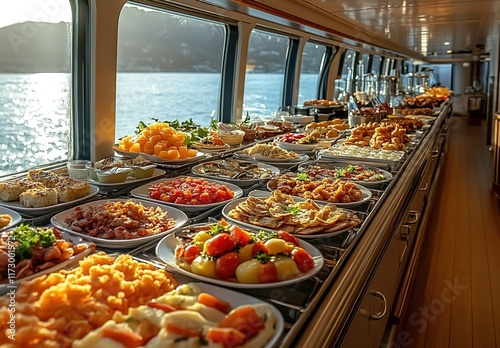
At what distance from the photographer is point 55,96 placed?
2.55m

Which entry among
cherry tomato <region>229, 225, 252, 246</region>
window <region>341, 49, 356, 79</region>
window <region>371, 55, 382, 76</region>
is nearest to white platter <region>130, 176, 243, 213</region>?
cherry tomato <region>229, 225, 252, 246</region>

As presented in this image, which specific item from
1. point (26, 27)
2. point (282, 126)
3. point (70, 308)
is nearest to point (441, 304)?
point (282, 126)

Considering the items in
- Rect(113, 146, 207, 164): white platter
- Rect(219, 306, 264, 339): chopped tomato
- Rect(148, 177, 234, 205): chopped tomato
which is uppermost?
Rect(113, 146, 207, 164): white platter

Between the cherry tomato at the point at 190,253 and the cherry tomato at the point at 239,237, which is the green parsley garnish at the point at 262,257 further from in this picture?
the cherry tomato at the point at 190,253

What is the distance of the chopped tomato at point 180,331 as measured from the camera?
84 cm

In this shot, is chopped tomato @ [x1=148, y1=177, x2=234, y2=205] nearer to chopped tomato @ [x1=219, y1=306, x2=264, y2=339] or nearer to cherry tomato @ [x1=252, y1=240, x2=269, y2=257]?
cherry tomato @ [x1=252, y1=240, x2=269, y2=257]

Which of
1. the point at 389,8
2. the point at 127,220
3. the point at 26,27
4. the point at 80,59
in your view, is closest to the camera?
the point at 127,220

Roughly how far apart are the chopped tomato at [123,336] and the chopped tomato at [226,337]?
0.42 ft

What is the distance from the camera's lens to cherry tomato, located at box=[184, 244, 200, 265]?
47.1 inches

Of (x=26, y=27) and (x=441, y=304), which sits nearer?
(x=26, y=27)

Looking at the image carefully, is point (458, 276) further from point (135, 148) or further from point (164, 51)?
point (164, 51)

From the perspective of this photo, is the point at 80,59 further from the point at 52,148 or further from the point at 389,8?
the point at 389,8

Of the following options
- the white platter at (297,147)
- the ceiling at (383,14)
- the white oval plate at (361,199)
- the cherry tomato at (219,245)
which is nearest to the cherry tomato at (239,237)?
the cherry tomato at (219,245)

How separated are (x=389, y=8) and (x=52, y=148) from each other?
253cm
